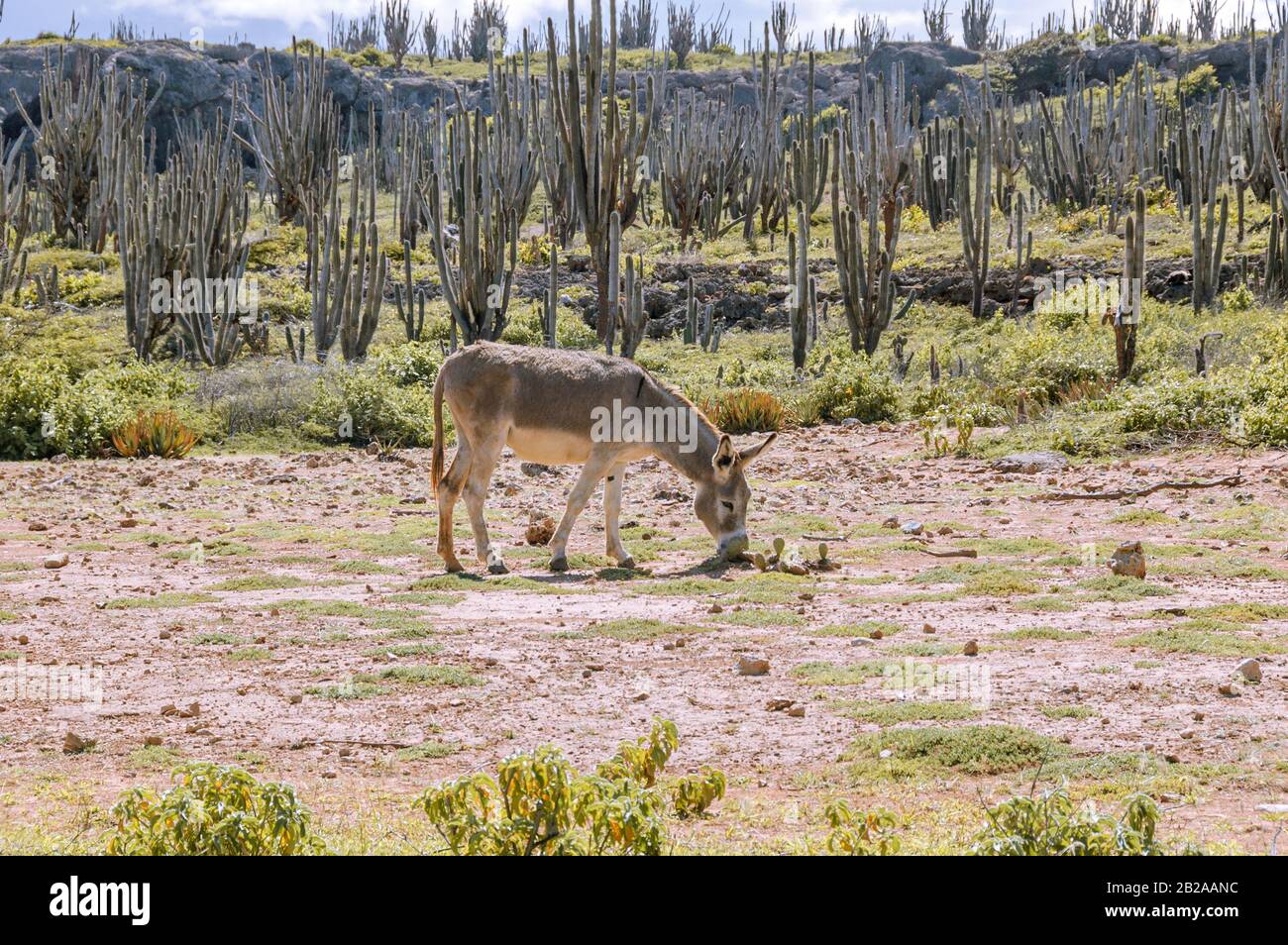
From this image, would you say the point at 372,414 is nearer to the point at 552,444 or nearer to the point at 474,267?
the point at 474,267

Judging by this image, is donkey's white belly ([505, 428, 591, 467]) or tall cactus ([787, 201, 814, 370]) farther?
tall cactus ([787, 201, 814, 370])

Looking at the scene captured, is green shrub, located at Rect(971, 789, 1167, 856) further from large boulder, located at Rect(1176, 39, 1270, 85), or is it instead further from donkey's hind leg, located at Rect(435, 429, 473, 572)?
large boulder, located at Rect(1176, 39, 1270, 85)

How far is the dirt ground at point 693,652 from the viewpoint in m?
5.62

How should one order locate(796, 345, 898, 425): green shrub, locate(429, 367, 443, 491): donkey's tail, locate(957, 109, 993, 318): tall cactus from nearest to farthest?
locate(429, 367, 443, 491): donkey's tail, locate(796, 345, 898, 425): green shrub, locate(957, 109, 993, 318): tall cactus

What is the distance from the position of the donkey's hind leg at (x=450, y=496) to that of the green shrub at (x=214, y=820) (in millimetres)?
6619

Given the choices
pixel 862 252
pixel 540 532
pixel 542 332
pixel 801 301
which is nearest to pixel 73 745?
pixel 540 532

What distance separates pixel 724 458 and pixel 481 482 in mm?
1997

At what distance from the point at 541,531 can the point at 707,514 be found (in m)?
1.77

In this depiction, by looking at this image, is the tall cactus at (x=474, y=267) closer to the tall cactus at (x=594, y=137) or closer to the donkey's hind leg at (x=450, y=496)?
the tall cactus at (x=594, y=137)

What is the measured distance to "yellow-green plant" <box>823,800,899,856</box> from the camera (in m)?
4.04

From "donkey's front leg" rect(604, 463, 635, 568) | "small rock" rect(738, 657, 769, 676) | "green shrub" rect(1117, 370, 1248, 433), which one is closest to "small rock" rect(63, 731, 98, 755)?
"small rock" rect(738, 657, 769, 676)

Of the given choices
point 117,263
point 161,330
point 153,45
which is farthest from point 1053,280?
point 153,45

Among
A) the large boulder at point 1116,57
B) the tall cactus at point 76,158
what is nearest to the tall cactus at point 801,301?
the tall cactus at point 76,158
